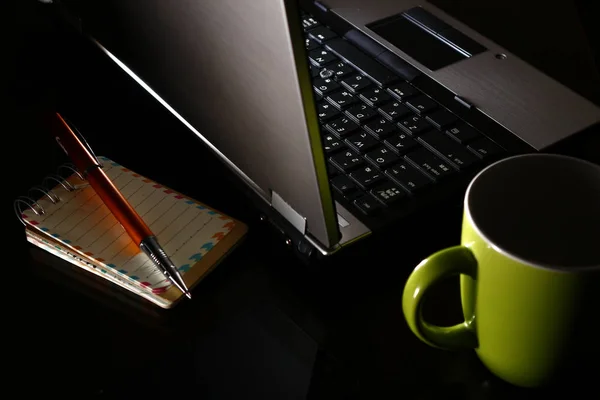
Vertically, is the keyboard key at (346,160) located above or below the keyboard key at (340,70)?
below

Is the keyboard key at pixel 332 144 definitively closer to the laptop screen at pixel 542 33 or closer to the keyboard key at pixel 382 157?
the keyboard key at pixel 382 157

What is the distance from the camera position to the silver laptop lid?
0.47 m

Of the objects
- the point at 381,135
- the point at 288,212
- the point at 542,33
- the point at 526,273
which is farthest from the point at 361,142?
the point at 542,33

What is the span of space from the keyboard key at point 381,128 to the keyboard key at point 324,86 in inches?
2.4

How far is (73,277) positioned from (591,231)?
40cm

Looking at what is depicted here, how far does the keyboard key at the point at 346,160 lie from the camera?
0.66 meters

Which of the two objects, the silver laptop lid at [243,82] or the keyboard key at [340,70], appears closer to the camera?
the silver laptop lid at [243,82]

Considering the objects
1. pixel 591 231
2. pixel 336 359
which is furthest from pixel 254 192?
pixel 591 231

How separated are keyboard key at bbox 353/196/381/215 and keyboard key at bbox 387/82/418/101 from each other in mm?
155

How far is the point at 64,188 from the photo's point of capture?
28.0 inches

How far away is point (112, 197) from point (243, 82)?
Result: 207 mm

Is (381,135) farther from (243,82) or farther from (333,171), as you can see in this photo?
(243,82)

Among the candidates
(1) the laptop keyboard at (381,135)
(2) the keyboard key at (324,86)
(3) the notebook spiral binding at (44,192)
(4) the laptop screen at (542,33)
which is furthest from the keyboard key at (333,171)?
(4) the laptop screen at (542,33)

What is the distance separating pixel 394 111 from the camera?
721 millimetres
